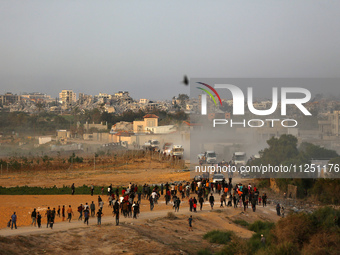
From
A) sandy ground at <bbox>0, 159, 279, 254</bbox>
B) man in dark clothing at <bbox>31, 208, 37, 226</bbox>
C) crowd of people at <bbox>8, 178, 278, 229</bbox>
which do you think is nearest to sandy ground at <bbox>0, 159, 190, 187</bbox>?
crowd of people at <bbox>8, 178, 278, 229</bbox>

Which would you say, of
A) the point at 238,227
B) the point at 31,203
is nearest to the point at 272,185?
the point at 238,227

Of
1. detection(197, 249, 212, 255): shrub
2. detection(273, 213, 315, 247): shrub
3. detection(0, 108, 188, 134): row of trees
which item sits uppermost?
detection(0, 108, 188, 134): row of trees

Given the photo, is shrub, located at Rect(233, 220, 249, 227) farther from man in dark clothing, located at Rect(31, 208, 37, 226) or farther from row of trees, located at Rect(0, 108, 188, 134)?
row of trees, located at Rect(0, 108, 188, 134)

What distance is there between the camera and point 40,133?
10625cm

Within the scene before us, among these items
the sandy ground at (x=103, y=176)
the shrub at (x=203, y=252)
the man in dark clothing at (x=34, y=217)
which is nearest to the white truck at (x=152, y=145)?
the sandy ground at (x=103, y=176)

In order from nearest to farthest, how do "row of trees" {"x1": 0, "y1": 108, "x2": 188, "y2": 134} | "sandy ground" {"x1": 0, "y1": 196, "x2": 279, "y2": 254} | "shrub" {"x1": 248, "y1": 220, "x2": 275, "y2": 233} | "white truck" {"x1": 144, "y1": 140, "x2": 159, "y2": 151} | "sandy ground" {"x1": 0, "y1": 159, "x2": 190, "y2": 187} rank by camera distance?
"sandy ground" {"x1": 0, "y1": 196, "x2": 279, "y2": 254} → "shrub" {"x1": 248, "y1": 220, "x2": 275, "y2": 233} → "sandy ground" {"x1": 0, "y1": 159, "x2": 190, "y2": 187} → "white truck" {"x1": 144, "y1": 140, "x2": 159, "y2": 151} → "row of trees" {"x1": 0, "y1": 108, "x2": 188, "y2": 134}

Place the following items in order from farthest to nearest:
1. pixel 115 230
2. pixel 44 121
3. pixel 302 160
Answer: pixel 44 121 → pixel 302 160 → pixel 115 230

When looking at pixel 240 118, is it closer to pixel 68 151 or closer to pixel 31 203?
pixel 31 203

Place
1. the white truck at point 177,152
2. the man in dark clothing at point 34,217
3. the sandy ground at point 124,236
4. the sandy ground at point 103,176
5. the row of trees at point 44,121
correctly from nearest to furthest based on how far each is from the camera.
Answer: the sandy ground at point 124,236 → the man in dark clothing at point 34,217 → the sandy ground at point 103,176 → the white truck at point 177,152 → the row of trees at point 44,121

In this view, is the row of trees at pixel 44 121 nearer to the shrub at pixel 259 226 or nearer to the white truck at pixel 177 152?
the white truck at pixel 177 152

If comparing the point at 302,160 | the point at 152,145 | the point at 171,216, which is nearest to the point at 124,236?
the point at 171,216

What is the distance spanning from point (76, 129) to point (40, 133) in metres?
8.00

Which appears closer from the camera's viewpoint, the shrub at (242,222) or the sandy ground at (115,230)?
the sandy ground at (115,230)

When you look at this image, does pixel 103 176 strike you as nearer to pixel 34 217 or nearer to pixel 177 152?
pixel 177 152
